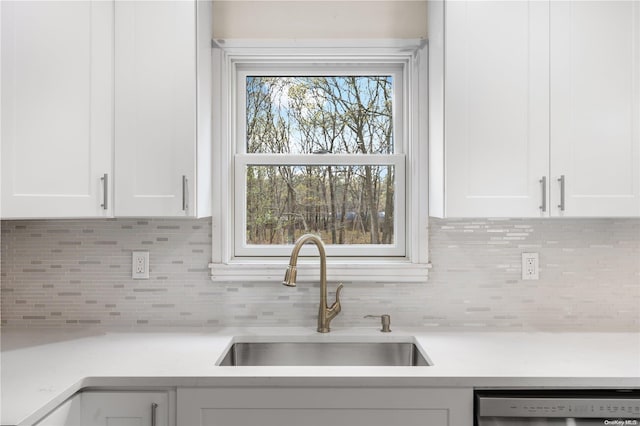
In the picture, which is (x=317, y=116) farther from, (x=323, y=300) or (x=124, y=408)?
(x=124, y=408)

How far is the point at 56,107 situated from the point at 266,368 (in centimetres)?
114

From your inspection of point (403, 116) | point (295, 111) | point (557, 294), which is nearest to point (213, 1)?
point (295, 111)

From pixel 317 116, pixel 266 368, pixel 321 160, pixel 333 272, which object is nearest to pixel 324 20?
pixel 317 116

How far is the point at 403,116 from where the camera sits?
2.25 m

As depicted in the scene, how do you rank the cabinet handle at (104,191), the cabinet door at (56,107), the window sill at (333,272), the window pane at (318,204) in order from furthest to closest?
the window pane at (318,204) → the window sill at (333,272) → the cabinet handle at (104,191) → the cabinet door at (56,107)

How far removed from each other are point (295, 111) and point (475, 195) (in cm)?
92

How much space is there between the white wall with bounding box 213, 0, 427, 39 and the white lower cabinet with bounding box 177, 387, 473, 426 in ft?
4.81

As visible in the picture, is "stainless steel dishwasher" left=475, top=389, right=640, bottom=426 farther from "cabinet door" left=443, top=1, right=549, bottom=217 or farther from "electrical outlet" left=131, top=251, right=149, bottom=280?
"electrical outlet" left=131, top=251, right=149, bottom=280

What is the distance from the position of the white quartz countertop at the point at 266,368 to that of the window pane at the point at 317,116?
0.85m

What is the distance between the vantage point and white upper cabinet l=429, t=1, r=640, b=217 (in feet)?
6.06

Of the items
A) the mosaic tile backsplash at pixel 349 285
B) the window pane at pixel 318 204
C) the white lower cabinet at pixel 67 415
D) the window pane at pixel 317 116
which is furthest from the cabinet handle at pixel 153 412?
the window pane at pixel 317 116

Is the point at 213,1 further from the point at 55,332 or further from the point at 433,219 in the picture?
the point at 55,332

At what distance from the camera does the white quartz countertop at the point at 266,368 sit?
1.50m

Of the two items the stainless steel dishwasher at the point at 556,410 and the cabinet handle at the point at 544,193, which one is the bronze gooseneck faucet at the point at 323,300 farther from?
the cabinet handle at the point at 544,193
